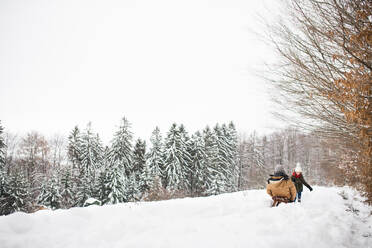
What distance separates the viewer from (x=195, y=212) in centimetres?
538

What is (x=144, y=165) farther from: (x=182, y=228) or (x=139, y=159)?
(x=182, y=228)

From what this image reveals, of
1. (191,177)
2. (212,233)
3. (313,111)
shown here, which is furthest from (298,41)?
(191,177)

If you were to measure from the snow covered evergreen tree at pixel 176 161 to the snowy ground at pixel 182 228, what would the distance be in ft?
67.5

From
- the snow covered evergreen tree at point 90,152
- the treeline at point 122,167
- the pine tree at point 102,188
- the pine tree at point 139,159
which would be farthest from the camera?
the pine tree at point 139,159

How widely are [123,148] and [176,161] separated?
8119 mm

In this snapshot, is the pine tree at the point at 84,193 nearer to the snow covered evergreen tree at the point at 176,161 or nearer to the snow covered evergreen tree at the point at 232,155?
the snow covered evergreen tree at the point at 176,161

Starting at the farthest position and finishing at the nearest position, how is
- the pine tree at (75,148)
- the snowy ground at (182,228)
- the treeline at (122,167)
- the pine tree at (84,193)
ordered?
the pine tree at (75,148) < the pine tree at (84,193) < the treeline at (122,167) < the snowy ground at (182,228)

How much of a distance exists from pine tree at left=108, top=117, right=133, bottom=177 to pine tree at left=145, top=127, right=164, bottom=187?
2989mm

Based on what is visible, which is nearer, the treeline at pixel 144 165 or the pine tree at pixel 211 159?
the treeline at pixel 144 165

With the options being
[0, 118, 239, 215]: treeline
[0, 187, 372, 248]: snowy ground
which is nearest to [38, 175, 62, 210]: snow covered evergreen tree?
[0, 118, 239, 215]: treeline

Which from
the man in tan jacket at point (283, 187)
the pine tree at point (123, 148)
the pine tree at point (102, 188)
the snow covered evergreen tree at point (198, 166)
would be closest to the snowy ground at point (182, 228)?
the man in tan jacket at point (283, 187)

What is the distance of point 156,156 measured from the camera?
93.9ft

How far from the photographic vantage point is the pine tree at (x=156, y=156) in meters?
27.4

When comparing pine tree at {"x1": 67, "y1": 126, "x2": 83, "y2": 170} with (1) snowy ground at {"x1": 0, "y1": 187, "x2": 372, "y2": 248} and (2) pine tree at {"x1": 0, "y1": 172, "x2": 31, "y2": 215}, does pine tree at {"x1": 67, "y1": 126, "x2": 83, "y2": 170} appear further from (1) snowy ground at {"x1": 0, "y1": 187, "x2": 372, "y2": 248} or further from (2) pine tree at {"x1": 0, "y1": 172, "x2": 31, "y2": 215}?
(1) snowy ground at {"x1": 0, "y1": 187, "x2": 372, "y2": 248}
